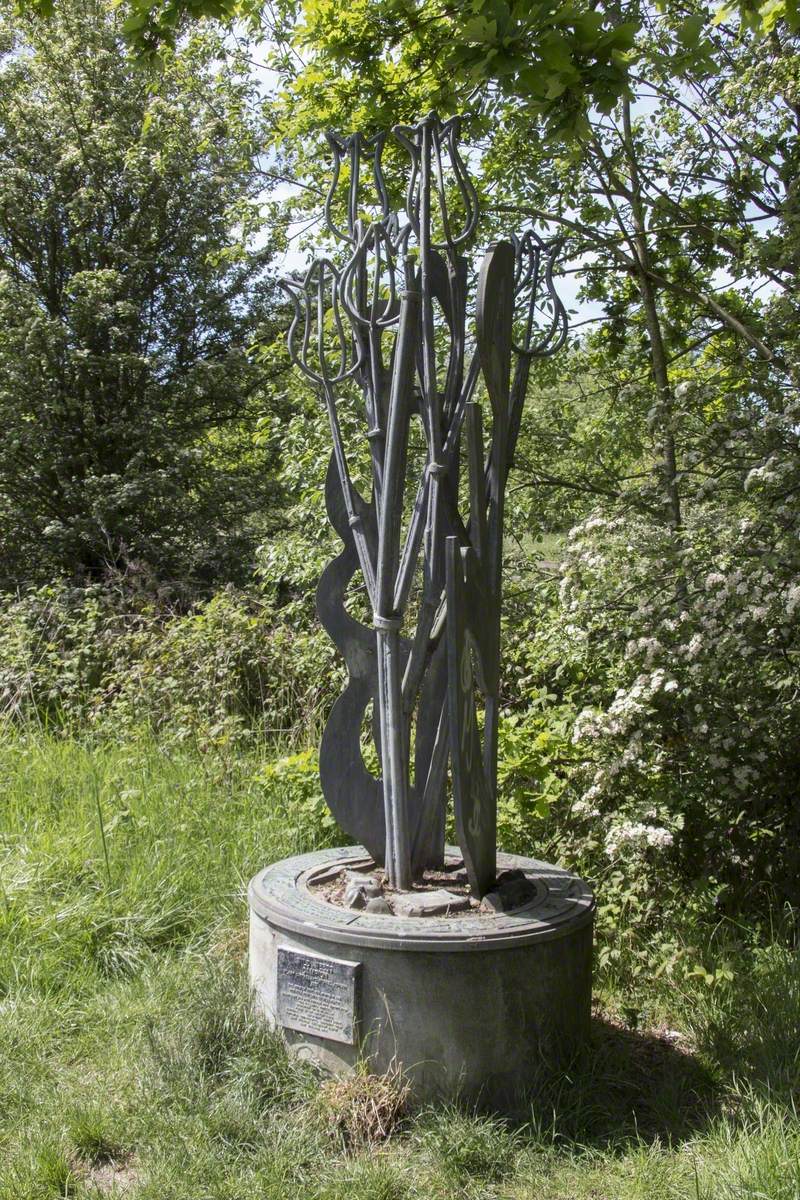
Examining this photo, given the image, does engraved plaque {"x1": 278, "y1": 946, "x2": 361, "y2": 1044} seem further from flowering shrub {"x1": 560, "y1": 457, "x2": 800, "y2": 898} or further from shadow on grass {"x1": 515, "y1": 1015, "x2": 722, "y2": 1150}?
flowering shrub {"x1": 560, "y1": 457, "x2": 800, "y2": 898}

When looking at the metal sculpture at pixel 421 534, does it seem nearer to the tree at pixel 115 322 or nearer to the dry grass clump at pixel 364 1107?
the dry grass clump at pixel 364 1107

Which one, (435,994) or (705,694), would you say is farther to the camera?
(705,694)

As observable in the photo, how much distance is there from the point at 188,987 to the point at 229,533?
9.99 metres

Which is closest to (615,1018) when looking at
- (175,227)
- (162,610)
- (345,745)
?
(345,745)

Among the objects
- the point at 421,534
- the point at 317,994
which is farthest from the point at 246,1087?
the point at 421,534

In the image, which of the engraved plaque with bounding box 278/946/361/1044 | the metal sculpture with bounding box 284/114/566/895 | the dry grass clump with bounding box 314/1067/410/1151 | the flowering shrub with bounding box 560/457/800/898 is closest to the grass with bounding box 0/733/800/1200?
the dry grass clump with bounding box 314/1067/410/1151

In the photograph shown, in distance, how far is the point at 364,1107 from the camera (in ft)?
10.1

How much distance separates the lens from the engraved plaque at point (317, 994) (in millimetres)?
3178

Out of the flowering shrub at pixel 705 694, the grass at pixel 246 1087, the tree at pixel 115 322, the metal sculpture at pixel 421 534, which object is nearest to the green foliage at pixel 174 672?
the grass at pixel 246 1087

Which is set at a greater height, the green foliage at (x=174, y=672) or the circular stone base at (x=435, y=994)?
the green foliage at (x=174, y=672)

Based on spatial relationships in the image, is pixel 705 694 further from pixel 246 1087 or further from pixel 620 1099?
pixel 246 1087

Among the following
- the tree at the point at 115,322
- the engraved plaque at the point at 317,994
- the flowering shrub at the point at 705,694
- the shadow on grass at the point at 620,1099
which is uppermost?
the tree at the point at 115,322

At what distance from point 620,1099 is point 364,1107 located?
84 cm

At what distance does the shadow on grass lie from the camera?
3168 millimetres
